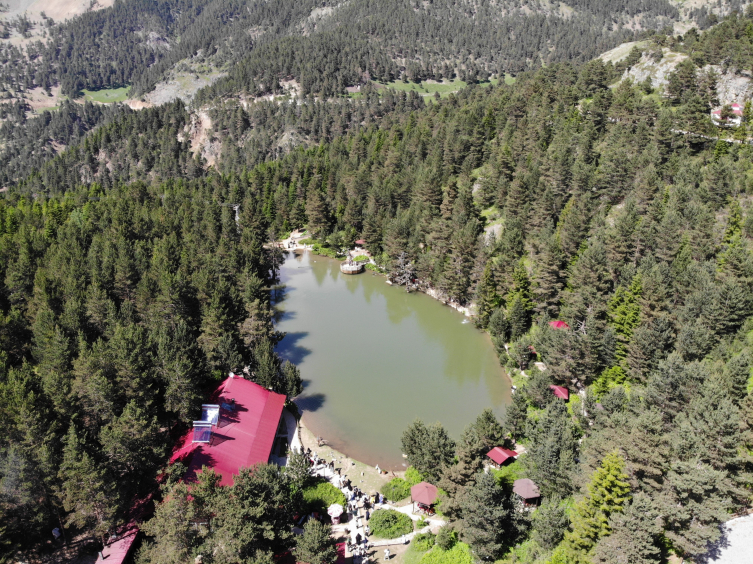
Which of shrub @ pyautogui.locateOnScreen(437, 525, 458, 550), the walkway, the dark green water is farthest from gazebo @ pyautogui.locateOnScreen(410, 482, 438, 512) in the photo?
the dark green water

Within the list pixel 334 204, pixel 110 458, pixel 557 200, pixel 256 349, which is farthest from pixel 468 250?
pixel 110 458

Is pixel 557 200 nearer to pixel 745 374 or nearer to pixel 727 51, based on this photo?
pixel 745 374

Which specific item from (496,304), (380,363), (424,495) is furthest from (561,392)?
(380,363)

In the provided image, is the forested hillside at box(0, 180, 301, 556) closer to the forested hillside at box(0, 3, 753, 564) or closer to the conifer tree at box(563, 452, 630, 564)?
the forested hillside at box(0, 3, 753, 564)

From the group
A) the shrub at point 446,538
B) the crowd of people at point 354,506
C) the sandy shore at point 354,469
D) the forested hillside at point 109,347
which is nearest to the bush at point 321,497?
the crowd of people at point 354,506

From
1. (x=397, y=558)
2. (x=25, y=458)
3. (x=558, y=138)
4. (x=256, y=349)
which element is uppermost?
(x=558, y=138)

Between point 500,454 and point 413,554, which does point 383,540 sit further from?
point 500,454
